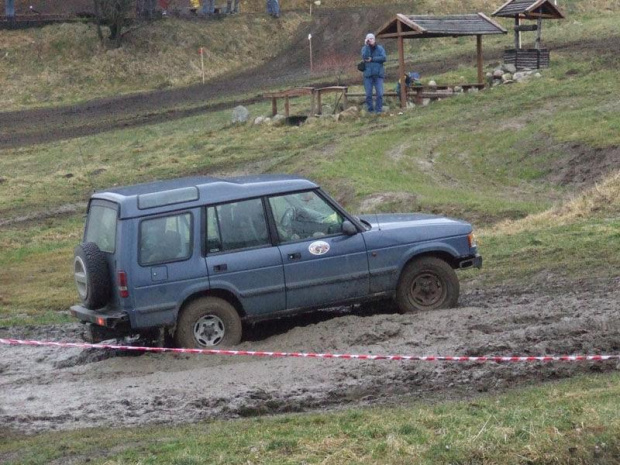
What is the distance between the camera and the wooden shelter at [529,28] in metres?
35.3

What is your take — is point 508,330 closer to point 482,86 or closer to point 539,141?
point 539,141

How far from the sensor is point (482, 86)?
34.1 metres

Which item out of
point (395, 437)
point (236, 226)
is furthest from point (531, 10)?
point (395, 437)

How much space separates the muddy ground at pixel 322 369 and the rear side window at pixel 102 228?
1.20 meters

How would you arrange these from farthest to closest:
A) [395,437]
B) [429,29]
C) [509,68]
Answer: [509,68], [429,29], [395,437]

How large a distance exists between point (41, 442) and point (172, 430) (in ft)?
3.34

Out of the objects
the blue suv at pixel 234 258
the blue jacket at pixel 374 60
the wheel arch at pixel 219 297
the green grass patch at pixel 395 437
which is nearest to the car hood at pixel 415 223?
the blue suv at pixel 234 258

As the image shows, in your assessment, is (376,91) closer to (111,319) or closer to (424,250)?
(424,250)

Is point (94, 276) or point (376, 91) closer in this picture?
point (94, 276)

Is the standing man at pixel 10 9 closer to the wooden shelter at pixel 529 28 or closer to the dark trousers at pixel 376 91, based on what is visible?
the wooden shelter at pixel 529 28

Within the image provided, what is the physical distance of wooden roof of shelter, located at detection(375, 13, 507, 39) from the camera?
33.1m

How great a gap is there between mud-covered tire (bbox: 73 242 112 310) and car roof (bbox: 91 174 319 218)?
53cm

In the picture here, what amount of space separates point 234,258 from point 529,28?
27.4 m

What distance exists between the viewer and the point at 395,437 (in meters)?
7.32
